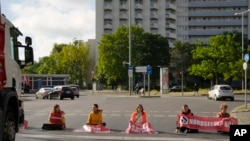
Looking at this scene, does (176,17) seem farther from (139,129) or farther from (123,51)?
(139,129)

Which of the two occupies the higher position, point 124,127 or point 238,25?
point 238,25

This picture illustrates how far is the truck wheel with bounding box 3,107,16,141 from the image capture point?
457 inches

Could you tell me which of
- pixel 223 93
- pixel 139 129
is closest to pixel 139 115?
pixel 139 129

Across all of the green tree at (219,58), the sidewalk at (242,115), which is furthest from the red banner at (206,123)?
the green tree at (219,58)

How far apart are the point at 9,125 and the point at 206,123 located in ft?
28.4

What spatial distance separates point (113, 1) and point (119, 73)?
1479 inches

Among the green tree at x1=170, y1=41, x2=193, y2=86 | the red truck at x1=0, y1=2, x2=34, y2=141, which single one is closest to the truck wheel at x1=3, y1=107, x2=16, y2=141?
the red truck at x1=0, y1=2, x2=34, y2=141

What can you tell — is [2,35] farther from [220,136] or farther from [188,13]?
[188,13]

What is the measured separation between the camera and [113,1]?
425 feet

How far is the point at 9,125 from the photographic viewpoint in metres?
11.9

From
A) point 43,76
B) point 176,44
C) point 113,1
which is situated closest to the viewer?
point 43,76

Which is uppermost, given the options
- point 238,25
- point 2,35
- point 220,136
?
point 238,25

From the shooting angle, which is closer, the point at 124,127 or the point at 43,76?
the point at 124,127

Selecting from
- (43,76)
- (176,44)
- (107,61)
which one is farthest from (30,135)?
(176,44)
